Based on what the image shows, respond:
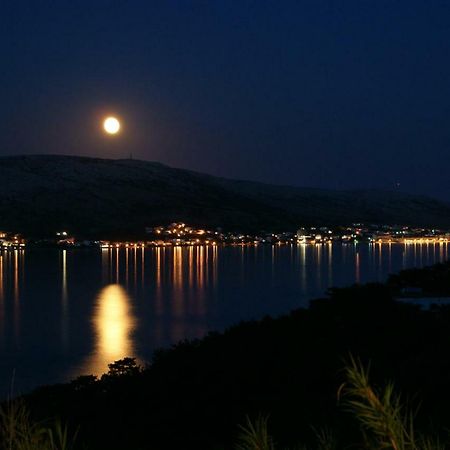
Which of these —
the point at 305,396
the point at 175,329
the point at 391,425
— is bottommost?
the point at 175,329

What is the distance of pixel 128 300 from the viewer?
3069cm

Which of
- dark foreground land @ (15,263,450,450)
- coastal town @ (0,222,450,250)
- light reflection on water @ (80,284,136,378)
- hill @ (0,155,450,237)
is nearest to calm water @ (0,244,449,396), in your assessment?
light reflection on water @ (80,284,136,378)

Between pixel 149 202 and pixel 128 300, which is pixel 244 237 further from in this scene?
pixel 128 300

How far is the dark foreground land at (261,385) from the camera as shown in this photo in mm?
6648

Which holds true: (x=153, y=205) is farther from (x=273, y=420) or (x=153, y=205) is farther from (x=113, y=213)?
(x=273, y=420)

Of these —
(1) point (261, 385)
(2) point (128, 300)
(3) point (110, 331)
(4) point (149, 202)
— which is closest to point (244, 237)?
(4) point (149, 202)

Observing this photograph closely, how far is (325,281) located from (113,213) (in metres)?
52.0

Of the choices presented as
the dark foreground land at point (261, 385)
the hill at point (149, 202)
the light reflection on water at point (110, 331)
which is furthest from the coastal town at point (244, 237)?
the dark foreground land at point (261, 385)

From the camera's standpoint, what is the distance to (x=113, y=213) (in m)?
87.1

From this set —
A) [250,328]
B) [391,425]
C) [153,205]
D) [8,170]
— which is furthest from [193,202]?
[391,425]

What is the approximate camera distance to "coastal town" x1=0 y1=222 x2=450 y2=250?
7444 cm

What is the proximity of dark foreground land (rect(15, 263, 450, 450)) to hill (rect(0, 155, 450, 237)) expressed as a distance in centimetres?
6769

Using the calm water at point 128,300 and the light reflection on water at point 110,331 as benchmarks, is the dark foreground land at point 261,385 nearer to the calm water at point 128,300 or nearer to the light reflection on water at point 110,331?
the calm water at point 128,300

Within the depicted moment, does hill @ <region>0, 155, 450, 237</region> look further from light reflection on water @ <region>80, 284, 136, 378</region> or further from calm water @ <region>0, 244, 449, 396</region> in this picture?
light reflection on water @ <region>80, 284, 136, 378</region>
